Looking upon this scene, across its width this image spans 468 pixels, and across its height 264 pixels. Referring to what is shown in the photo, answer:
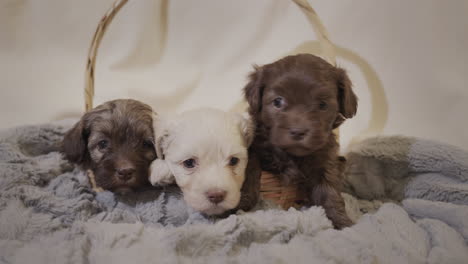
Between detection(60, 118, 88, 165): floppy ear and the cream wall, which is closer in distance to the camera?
detection(60, 118, 88, 165): floppy ear

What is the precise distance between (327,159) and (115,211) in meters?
1.10

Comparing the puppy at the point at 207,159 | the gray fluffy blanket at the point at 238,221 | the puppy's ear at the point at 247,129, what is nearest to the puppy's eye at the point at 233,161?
the puppy at the point at 207,159

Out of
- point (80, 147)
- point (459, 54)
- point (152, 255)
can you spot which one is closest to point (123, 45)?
point (80, 147)

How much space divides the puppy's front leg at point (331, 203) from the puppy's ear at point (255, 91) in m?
0.52

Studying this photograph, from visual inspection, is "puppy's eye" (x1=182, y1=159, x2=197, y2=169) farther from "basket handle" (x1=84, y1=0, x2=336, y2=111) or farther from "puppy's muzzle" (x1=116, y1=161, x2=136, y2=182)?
"basket handle" (x1=84, y1=0, x2=336, y2=111)

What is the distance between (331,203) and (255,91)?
0.69 metres

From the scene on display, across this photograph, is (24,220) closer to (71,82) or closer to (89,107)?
(89,107)

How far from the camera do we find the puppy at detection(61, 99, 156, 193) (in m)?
2.11

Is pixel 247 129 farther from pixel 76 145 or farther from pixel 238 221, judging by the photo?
pixel 76 145

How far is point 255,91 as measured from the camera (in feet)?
7.27

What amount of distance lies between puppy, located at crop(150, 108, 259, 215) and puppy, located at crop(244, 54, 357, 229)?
15 cm

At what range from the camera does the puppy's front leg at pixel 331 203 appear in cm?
214

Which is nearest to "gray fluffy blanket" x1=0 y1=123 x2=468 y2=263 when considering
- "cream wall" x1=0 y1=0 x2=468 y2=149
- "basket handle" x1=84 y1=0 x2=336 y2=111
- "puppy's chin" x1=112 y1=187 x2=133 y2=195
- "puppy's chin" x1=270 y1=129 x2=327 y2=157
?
"puppy's chin" x1=112 y1=187 x2=133 y2=195

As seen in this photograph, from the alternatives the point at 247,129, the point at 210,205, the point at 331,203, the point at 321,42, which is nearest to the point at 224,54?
the point at 321,42
